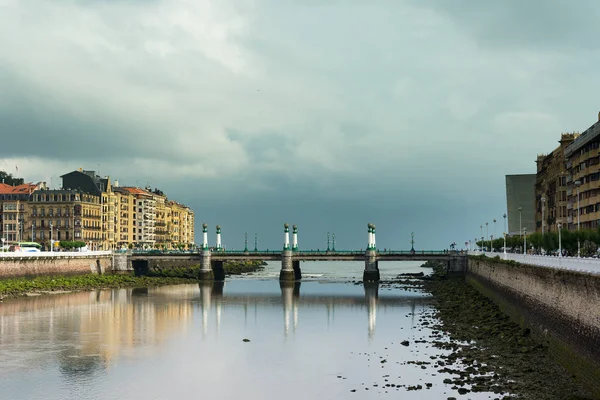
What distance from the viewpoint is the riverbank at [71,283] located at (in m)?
104

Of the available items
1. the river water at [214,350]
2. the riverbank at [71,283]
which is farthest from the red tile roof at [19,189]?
the river water at [214,350]

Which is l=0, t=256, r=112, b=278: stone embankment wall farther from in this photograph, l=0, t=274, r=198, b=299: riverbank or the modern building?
the modern building

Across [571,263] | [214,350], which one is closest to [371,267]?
[214,350]

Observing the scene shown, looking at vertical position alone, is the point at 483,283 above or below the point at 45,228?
below

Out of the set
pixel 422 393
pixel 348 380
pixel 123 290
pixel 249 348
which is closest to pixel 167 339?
pixel 249 348

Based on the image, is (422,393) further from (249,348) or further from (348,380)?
(249,348)

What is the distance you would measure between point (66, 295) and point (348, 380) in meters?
71.0

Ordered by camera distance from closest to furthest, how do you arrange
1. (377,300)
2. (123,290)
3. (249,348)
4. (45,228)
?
(249,348), (377,300), (123,290), (45,228)

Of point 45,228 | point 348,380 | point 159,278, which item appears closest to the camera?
point 348,380

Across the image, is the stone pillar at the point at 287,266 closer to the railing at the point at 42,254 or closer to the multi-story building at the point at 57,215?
the railing at the point at 42,254

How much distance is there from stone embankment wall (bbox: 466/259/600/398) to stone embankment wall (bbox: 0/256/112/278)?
75.4 m

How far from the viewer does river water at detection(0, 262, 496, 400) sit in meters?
44.8

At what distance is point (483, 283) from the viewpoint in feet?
316

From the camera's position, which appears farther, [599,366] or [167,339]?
[167,339]
